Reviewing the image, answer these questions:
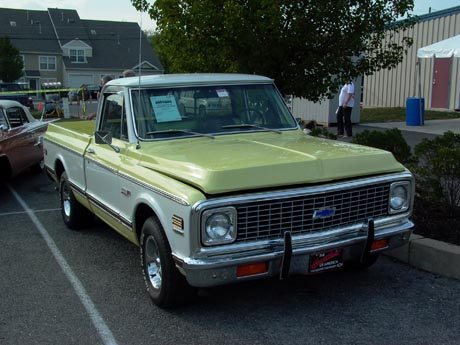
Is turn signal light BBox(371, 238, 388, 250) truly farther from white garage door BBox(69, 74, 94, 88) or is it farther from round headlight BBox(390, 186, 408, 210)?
white garage door BBox(69, 74, 94, 88)

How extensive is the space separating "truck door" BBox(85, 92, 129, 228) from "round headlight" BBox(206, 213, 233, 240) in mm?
1391

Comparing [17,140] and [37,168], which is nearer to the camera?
[17,140]

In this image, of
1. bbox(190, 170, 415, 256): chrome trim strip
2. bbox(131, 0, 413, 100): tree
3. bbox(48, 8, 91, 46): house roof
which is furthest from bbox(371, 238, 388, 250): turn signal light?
bbox(48, 8, 91, 46): house roof

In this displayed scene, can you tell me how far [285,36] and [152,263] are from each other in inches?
158

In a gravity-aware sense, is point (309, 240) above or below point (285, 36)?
below

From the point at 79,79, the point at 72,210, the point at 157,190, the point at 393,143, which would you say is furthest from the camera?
the point at 79,79

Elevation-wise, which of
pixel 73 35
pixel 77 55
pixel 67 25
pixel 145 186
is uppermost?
pixel 67 25

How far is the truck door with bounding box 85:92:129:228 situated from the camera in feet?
16.2

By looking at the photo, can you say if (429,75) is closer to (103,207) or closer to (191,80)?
(191,80)

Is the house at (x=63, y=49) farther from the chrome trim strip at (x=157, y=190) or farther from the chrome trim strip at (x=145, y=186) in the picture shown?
the chrome trim strip at (x=157, y=190)

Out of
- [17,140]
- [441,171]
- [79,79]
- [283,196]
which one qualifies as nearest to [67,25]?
[79,79]

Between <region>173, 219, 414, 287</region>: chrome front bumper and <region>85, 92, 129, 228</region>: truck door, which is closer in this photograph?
<region>173, 219, 414, 287</region>: chrome front bumper

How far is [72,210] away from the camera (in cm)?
655

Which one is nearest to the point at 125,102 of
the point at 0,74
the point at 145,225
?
the point at 145,225
